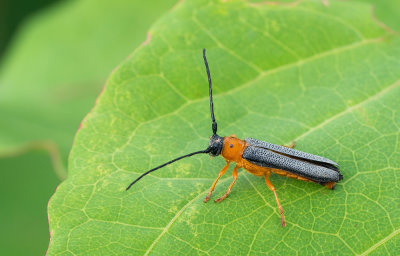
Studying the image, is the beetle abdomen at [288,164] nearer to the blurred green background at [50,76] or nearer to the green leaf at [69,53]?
the blurred green background at [50,76]

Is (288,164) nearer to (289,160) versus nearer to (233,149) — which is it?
(289,160)

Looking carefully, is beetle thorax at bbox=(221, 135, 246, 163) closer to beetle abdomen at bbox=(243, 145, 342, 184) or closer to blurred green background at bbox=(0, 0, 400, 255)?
beetle abdomen at bbox=(243, 145, 342, 184)

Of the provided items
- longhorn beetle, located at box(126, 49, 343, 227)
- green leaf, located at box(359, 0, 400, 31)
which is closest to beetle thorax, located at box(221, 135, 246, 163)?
longhorn beetle, located at box(126, 49, 343, 227)

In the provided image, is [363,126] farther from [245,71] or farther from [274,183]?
[245,71]

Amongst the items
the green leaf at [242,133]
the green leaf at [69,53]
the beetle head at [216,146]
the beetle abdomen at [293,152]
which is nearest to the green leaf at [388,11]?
the green leaf at [242,133]

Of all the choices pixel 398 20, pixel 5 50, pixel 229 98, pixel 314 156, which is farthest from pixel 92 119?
pixel 5 50

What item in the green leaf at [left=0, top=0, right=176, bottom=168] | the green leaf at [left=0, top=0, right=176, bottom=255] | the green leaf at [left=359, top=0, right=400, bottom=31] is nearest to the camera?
the green leaf at [left=359, top=0, right=400, bottom=31]

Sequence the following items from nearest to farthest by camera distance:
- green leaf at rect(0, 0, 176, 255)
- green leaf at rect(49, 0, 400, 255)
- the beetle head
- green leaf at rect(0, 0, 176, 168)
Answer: green leaf at rect(49, 0, 400, 255)
the beetle head
green leaf at rect(0, 0, 176, 255)
green leaf at rect(0, 0, 176, 168)
